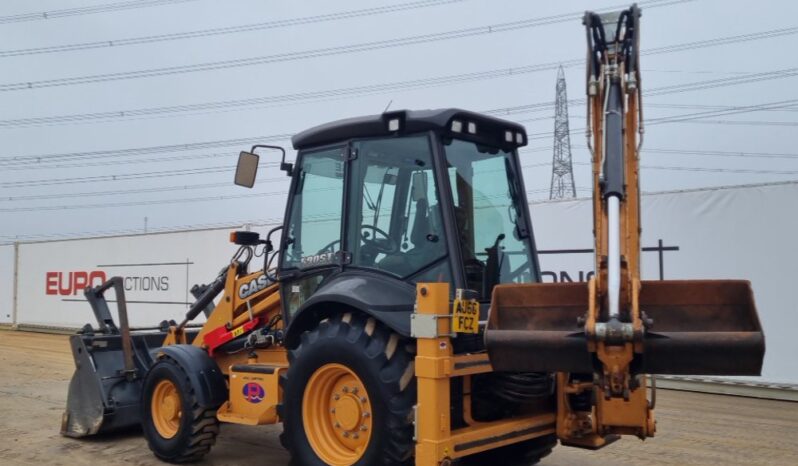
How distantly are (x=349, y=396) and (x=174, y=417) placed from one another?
84.5 inches

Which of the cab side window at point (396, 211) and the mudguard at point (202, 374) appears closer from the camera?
the cab side window at point (396, 211)

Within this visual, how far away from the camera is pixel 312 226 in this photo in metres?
5.58

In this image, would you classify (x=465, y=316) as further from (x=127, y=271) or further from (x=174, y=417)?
(x=127, y=271)

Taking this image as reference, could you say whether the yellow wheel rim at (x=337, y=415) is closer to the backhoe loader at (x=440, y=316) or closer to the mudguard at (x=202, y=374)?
the backhoe loader at (x=440, y=316)

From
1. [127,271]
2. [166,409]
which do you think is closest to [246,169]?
[166,409]

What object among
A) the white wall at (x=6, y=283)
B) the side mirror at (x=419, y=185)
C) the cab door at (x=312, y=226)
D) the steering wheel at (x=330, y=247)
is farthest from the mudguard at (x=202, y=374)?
the white wall at (x=6, y=283)

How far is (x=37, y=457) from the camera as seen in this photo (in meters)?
6.30

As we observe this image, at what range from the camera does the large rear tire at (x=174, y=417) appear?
19.3 feet

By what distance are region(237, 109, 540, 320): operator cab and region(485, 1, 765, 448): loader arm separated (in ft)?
2.69

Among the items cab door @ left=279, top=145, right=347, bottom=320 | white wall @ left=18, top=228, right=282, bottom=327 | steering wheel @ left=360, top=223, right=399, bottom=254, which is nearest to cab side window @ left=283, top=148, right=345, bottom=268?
cab door @ left=279, top=145, right=347, bottom=320

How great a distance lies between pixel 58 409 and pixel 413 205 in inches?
230

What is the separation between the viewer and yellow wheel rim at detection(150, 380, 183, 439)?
20.1ft

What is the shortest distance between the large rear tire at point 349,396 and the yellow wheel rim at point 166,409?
1385mm

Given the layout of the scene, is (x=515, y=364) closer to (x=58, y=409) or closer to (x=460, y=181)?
(x=460, y=181)
